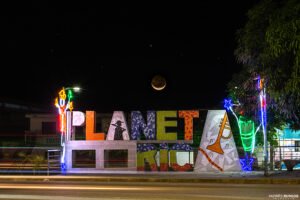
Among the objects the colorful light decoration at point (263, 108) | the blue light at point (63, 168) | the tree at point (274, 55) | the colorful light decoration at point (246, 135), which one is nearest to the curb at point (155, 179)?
the colorful light decoration at point (263, 108)

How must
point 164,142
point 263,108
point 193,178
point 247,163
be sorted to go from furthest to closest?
1. point 164,142
2. point 247,163
3. point 263,108
4. point 193,178

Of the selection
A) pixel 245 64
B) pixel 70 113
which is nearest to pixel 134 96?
pixel 70 113

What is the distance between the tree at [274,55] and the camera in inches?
691

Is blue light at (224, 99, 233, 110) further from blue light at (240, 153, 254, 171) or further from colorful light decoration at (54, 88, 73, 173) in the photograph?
colorful light decoration at (54, 88, 73, 173)

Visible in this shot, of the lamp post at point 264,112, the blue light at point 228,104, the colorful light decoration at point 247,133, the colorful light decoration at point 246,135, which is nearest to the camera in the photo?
the lamp post at point 264,112

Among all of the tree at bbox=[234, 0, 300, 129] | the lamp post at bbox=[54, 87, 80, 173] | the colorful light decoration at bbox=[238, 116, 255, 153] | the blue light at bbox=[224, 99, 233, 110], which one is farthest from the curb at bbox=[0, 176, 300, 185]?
the blue light at bbox=[224, 99, 233, 110]

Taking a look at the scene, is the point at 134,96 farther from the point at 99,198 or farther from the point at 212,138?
the point at 99,198

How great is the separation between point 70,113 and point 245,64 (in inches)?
389

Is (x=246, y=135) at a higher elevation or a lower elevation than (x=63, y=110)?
lower

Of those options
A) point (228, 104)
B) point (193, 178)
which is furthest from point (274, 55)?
point (228, 104)

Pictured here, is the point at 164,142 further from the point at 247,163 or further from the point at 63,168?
the point at 63,168

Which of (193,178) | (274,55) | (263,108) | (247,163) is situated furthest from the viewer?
(247,163)

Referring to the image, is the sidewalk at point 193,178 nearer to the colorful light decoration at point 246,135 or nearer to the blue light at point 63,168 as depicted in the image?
the colorful light decoration at point 246,135

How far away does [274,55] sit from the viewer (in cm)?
1897
